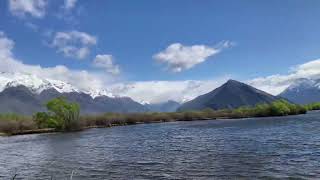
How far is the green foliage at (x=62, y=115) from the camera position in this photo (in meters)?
165

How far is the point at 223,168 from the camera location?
37625 mm

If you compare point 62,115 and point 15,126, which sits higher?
point 62,115

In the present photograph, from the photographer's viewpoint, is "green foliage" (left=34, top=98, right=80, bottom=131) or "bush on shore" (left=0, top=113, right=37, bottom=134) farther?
"bush on shore" (left=0, top=113, right=37, bottom=134)

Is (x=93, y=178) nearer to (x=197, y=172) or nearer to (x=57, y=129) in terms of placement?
(x=197, y=172)

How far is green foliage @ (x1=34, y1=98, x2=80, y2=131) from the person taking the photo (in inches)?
6486

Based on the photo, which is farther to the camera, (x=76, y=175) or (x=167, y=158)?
(x=167, y=158)

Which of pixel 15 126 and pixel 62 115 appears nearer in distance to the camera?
pixel 62 115

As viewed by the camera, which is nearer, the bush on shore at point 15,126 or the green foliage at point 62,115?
the green foliage at point 62,115

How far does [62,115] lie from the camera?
6491 inches

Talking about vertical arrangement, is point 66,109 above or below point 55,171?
above

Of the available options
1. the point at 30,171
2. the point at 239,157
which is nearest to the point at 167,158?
the point at 239,157

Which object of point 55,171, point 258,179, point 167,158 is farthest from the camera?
point 167,158

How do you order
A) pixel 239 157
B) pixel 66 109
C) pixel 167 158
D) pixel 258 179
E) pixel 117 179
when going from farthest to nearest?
1. pixel 66 109
2. pixel 167 158
3. pixel 239 157
4. pixel 117 179
5. pixel 258 179

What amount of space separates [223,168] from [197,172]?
2653 millimetres
